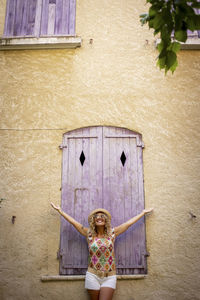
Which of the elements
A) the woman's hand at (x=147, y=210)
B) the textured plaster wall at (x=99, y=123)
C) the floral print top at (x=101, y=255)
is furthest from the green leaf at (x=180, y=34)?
the floral print top at (x=101, y=255)

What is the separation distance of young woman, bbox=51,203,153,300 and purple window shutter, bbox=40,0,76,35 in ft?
10.9

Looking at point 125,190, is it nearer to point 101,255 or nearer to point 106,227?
point 106,227

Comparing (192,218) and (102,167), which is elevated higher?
(102,167)

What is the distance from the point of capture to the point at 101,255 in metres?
3.72

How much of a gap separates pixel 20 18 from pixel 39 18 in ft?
1.23

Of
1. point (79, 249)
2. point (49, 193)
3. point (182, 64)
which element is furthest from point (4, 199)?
point (182, 64)

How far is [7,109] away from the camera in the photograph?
4.85 m

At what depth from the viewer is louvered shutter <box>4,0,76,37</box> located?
529 centimetres

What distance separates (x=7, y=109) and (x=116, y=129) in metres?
1.94

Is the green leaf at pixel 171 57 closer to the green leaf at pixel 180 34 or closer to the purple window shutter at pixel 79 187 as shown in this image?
the green leaf at pixel 180 34

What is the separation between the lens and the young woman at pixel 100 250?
359 centimetres

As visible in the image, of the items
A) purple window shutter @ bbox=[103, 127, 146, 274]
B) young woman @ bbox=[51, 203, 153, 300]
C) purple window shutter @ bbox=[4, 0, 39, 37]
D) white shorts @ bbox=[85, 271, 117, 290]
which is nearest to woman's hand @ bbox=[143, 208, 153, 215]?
young woman @ bbox=[51, 203, 153, 300]

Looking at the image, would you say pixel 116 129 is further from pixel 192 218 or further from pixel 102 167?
pixel 192 218

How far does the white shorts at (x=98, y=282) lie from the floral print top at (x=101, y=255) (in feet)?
0.33
